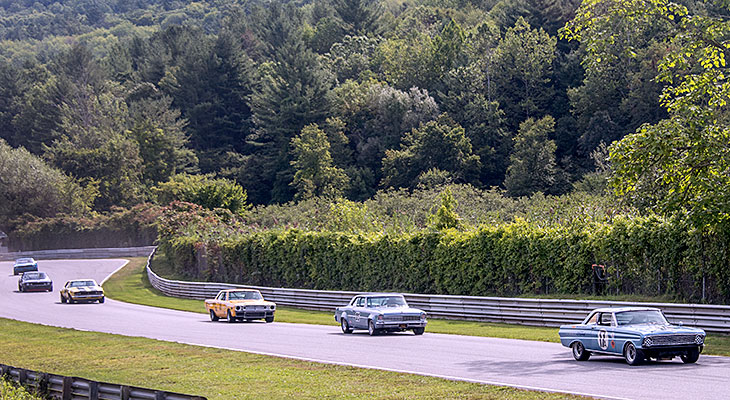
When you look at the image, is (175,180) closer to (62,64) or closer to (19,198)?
(19,198)

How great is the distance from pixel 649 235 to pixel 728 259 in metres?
3.10

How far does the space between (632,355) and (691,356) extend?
1.12 meters

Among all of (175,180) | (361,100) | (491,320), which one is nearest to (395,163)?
(361,100)

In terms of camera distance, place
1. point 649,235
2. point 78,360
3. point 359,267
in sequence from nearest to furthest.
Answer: point 78,360 → point 649,235 → point 359,267

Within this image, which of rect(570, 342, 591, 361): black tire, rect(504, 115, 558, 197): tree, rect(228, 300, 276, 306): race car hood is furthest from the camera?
rect(504, 115, 558, 197): tree

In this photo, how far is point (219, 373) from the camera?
1838cm

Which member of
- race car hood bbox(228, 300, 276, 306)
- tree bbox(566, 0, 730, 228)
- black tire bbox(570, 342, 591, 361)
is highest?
tree bbox(566, 0, 730, 228)

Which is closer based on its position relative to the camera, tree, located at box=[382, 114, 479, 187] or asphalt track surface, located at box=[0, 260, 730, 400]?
asphalt track surface, located at box=[0, 260, 730, 400]

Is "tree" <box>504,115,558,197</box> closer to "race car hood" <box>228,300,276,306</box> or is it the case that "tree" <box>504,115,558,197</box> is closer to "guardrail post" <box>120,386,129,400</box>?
"race car hood" <box>228,300,276,306</box>

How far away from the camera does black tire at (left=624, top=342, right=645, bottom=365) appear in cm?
1744

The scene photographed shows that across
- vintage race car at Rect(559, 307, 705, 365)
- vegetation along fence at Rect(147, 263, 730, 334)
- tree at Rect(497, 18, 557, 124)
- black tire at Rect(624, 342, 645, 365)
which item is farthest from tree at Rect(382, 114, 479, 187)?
black tire at Rect(624, 342, 645, 365)

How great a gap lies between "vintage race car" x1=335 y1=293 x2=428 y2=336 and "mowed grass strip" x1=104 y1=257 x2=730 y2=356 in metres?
1.73

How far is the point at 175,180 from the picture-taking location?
10600cm

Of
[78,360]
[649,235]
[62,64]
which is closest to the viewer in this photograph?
[78,360]
